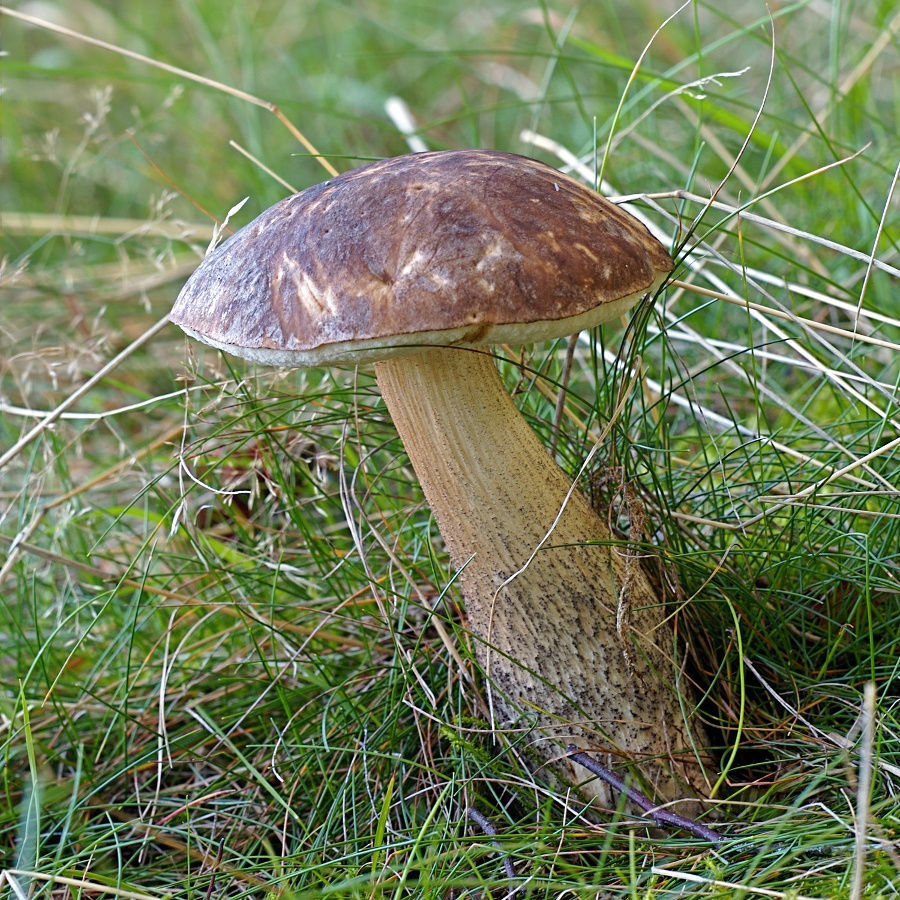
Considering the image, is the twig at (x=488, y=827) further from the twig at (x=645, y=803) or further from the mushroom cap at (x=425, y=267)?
the mushroom cap at (x=425, y=267)

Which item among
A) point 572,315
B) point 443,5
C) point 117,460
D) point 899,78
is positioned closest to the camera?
point 572,315

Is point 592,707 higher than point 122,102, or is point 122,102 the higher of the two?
point 122,102

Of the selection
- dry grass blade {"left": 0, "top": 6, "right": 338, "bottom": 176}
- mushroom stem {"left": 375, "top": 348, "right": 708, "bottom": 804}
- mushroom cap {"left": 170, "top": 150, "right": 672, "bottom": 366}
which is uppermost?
dry grass blade {"left": 0, "top": 6, "right": 338, "bottom": 176}

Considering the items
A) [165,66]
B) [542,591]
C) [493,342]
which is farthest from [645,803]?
[165,66]

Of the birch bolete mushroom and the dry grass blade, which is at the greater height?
the dry grass blade

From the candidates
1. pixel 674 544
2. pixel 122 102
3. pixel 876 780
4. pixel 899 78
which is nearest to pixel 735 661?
pixel 674 544

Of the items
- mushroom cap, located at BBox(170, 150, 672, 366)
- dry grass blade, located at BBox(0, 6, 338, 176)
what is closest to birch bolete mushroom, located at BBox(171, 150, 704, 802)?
mushroom cap, located at BBox(170, 150, 672, 366)

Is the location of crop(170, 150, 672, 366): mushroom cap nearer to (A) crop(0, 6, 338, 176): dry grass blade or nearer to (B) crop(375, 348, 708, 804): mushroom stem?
(B) crop(375, 348, 708, 804): mushroom stem

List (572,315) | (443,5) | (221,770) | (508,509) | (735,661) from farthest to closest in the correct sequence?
(443,5) → (221,770) → (735,661) → (508,509) → (572,315)

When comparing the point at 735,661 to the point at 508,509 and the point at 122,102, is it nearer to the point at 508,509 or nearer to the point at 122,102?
the point at 508,509
